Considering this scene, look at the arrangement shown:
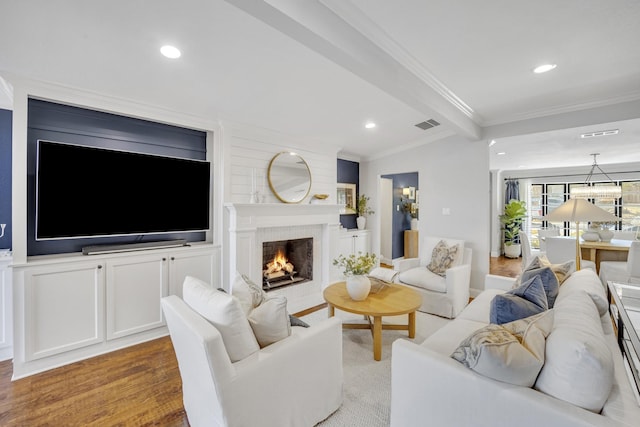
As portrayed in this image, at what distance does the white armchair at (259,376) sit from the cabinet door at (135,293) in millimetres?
1364

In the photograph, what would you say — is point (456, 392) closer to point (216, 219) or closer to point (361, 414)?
Result: point (361, 414)

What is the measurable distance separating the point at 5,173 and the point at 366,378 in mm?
3799

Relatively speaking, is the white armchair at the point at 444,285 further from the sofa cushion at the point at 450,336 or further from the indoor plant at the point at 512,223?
the indoor plant at the point at 512,223

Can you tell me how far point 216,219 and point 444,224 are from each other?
3.45m

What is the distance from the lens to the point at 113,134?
2855 mm

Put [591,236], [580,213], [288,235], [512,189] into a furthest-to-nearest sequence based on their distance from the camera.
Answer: [512,189] < [591,236] < [288,235] < [580,213]

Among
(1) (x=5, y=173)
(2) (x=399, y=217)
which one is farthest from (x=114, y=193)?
(2) (x=399, y=217)

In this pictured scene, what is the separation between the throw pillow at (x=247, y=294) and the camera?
1.82 m

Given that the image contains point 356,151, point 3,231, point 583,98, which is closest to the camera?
point 3,231

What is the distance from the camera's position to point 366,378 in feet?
7.37

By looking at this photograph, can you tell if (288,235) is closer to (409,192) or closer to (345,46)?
(345,46)

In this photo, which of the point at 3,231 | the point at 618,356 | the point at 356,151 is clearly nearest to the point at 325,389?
the point at 618,356

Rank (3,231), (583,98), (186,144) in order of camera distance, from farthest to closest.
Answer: (186,144) → (583,98) → (3,231)

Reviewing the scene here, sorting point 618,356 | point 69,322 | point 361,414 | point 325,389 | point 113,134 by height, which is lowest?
point 361,414
